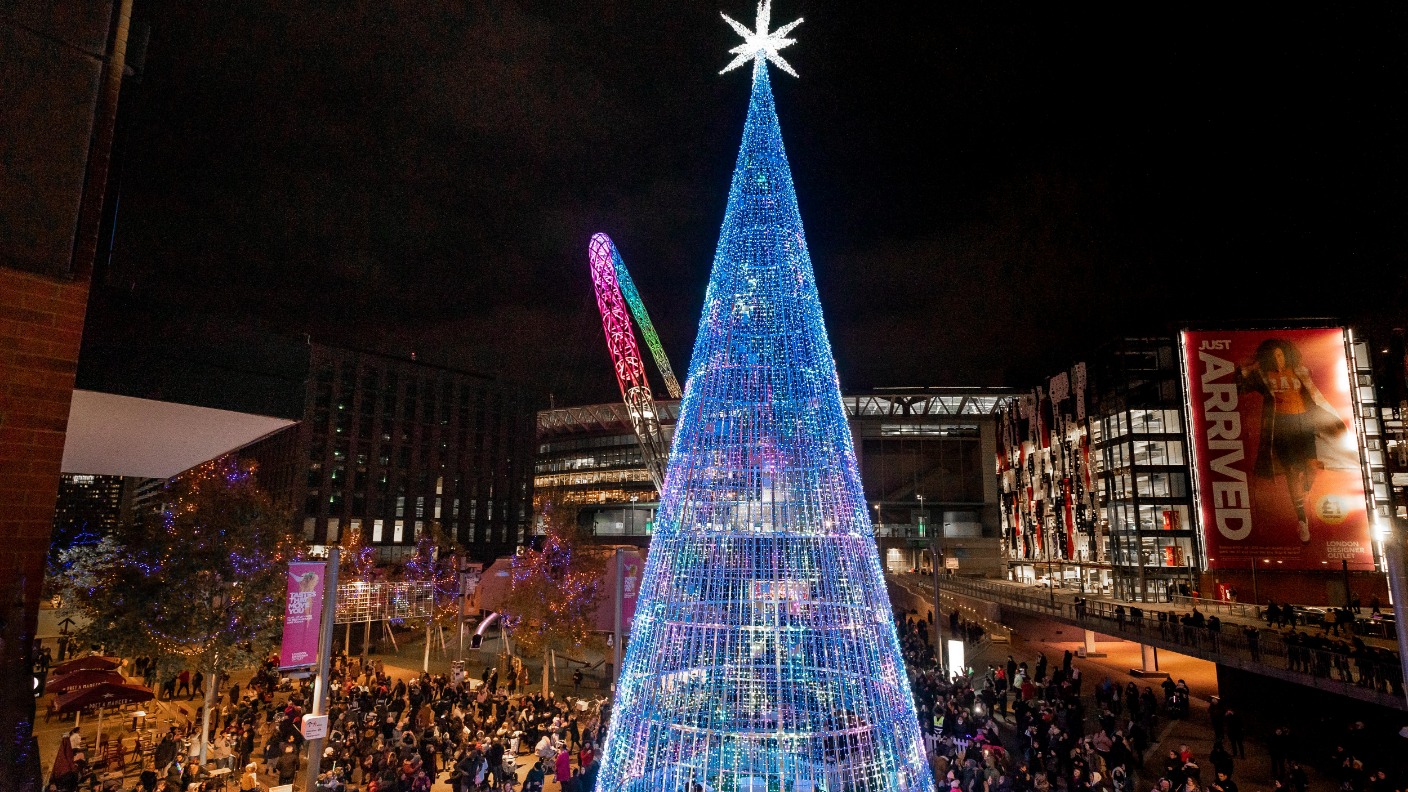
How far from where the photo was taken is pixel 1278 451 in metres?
42.4

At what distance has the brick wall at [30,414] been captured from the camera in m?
3.87

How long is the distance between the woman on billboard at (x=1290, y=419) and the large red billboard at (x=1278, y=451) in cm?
6

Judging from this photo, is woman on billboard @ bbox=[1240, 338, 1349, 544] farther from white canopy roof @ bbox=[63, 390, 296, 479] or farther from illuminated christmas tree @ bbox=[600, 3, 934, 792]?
white canopy roof @ bbox=[63, 390, 296, 479]

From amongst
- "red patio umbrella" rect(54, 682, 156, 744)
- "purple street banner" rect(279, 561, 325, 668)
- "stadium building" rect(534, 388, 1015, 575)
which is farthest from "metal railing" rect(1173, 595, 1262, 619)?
"red patio umbrella" rect(54, 682, 156, 744)

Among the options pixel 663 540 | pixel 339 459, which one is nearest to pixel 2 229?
pixel 663 540

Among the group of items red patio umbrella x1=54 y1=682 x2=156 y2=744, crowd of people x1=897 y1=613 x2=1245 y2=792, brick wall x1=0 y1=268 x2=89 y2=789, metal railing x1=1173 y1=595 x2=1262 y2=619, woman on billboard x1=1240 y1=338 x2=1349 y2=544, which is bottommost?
crowd of people x1=897 y1=613 x2=1245 y2=792

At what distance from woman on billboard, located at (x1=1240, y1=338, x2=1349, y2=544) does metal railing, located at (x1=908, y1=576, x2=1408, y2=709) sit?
21.0 metres

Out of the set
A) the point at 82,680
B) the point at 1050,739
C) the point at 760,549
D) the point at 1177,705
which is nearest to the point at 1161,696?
the point at 1177,705

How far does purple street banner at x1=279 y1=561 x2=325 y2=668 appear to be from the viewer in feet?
42.4

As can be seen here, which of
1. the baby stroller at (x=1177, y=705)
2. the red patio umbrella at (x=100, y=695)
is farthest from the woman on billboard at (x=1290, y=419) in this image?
the red patio umbrella at (x=100, y=695)

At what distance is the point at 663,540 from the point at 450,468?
231ft

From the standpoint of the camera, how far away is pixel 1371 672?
16.9 m

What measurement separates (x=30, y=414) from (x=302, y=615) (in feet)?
34.4

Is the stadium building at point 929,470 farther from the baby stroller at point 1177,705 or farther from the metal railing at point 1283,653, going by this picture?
the baby stroller at point 1177,705
